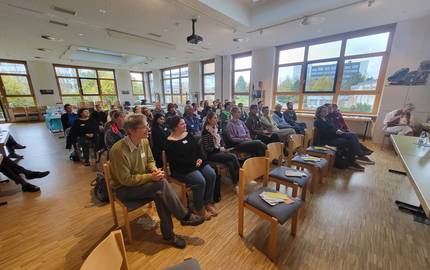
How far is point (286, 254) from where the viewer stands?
5.14 ft

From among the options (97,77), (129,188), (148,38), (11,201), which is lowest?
(11,201)

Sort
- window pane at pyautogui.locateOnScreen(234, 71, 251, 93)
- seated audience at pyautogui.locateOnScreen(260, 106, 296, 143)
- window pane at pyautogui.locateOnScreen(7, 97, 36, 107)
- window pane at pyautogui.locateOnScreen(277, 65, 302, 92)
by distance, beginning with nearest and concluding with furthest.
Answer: seated audience at pyautogui.locateOnScreen(260, 106, 296, 143)
window pane at pyautogui.locateOnScreen(277, 65, 302, 92)
window pane at pyautogui.locateOnScreen(234, 71, 251, 93)
window pane at pyautogui.locateOnScreen(7, 97, 36, 107)

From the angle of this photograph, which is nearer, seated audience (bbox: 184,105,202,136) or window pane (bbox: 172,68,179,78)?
seated audience (bbox: 184,105,202,136)

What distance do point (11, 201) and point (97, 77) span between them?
1120 centimetres

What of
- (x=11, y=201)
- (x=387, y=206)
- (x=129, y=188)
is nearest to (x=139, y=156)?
(x=129, y=188)

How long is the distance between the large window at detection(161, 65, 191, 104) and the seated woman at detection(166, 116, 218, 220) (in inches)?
354

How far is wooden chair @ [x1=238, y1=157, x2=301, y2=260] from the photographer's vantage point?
1.43 meters

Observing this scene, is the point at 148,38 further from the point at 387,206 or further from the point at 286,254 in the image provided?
the point at 387,206

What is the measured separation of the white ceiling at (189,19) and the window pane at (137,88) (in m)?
7.21

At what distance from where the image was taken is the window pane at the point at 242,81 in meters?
7.97

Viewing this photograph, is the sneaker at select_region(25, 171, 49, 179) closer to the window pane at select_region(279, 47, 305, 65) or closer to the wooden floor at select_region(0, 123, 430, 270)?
the wooden floor at select_region(0, 123, 430, 270)

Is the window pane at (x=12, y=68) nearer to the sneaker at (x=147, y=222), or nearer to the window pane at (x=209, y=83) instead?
the window pane at (x=209, y=83)

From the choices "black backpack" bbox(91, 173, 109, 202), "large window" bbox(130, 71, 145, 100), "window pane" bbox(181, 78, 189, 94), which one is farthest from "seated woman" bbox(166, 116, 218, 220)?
"large window" bbox(130, 71, 145, 100)

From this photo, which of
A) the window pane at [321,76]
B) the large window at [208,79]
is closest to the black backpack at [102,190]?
the window pane at [321,76]
